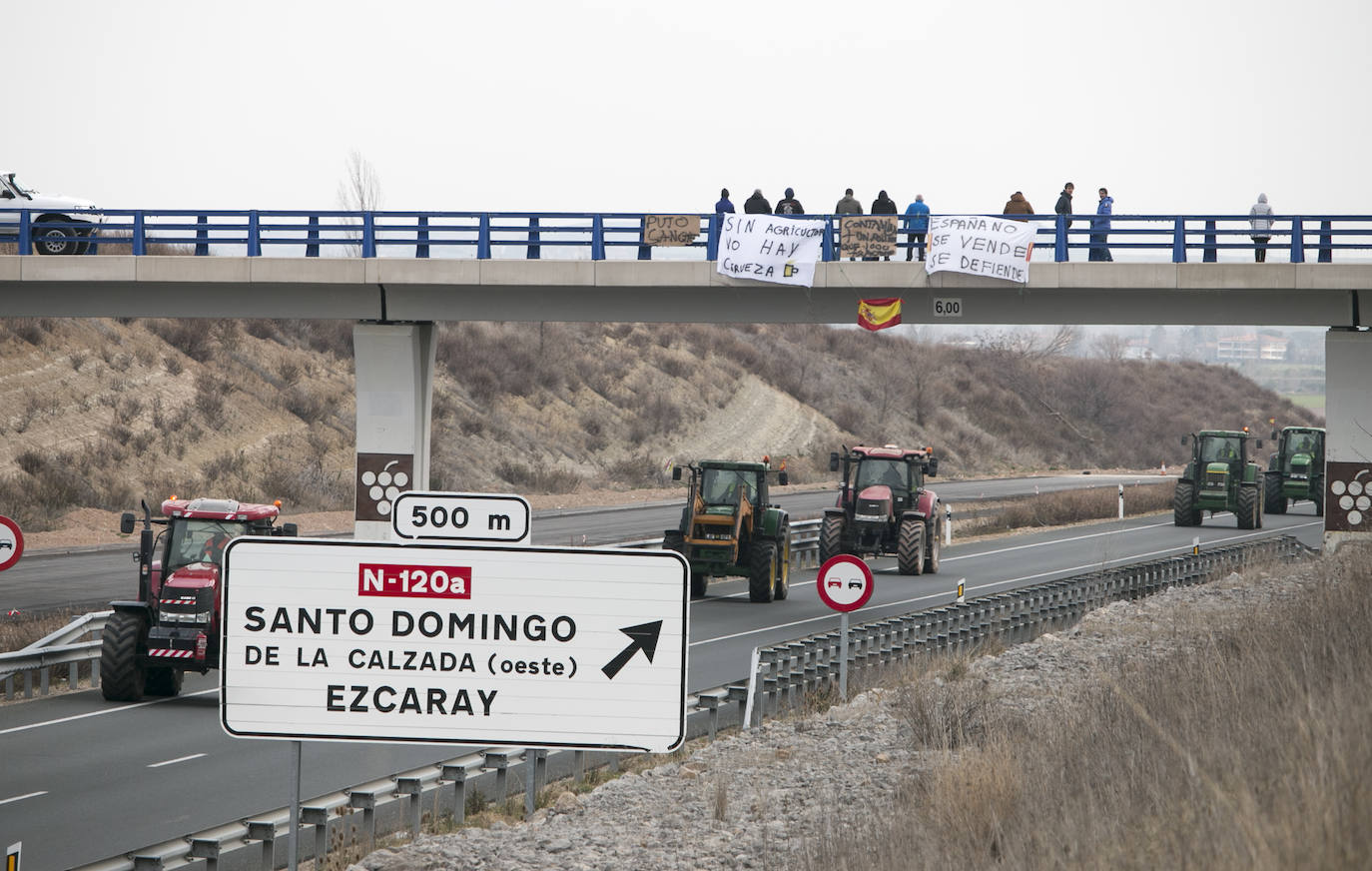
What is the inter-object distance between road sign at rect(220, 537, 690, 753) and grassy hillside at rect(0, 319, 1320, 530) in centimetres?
3398

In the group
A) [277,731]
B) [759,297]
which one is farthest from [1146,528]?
[277,731]

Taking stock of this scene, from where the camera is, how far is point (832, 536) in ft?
90.1

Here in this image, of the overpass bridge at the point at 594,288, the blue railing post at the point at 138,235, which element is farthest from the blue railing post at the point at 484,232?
the blue railing post at the point at 138,235

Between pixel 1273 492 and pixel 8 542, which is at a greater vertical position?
pixel 8 542

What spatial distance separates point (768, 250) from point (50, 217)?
1446 cm

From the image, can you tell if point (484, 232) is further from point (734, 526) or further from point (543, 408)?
point (543, 408)

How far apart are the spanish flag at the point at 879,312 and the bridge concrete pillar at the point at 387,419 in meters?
8.27

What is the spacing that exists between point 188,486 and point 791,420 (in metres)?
37.7

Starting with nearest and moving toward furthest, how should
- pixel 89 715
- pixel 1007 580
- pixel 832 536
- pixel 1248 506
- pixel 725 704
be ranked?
1. pixel 725 704
2. pixel 89 715
3. pixel 832 536
4. pixel 1007 580
5. pixel 1248 506

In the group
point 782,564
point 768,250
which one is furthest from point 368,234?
point 782,564

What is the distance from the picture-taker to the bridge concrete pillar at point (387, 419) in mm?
25016

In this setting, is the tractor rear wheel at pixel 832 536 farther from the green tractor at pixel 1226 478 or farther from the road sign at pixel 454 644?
the road sign at pixel 454 644

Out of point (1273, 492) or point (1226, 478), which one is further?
point (1273, 492)

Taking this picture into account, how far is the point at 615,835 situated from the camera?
400 inches
